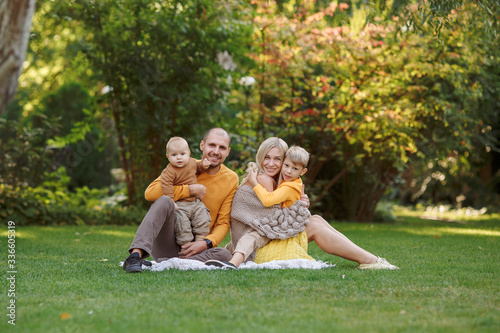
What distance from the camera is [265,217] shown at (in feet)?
15.1

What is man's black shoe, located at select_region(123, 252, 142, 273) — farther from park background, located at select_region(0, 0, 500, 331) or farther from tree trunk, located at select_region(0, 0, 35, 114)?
tree trunk, located at select_region(0, 0, 35, 114)

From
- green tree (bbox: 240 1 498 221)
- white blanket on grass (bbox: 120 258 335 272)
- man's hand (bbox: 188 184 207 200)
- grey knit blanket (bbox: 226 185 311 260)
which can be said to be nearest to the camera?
white blanket on grass (bbox: 120 258 335 272)

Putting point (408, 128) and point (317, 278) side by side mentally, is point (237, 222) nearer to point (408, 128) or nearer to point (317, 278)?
point (317, 278)

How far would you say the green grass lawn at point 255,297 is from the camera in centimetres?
271

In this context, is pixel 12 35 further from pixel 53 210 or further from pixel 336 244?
pixel 336 244

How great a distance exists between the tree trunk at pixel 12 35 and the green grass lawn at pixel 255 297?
5.24 m

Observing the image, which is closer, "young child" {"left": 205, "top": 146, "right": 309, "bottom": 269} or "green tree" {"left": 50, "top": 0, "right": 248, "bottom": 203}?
"young child" {"left": 205, "top": 146, "right": 309, "bottom": 269}

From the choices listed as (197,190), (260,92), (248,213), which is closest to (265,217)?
(248,213)

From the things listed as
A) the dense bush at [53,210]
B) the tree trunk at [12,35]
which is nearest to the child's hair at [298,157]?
the dense bush at [53,210]

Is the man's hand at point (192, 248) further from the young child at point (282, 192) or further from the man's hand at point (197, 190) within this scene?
the man's hand at point (197, 190)

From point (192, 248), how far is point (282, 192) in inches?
33.6

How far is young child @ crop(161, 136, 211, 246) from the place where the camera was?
441 cm

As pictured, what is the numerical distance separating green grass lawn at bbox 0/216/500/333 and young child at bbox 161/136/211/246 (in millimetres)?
474

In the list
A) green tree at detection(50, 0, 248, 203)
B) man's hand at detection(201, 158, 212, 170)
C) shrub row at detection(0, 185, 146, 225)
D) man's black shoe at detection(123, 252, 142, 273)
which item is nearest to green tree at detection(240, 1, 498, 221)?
green tree at detection(50, 0, 248, 203)
